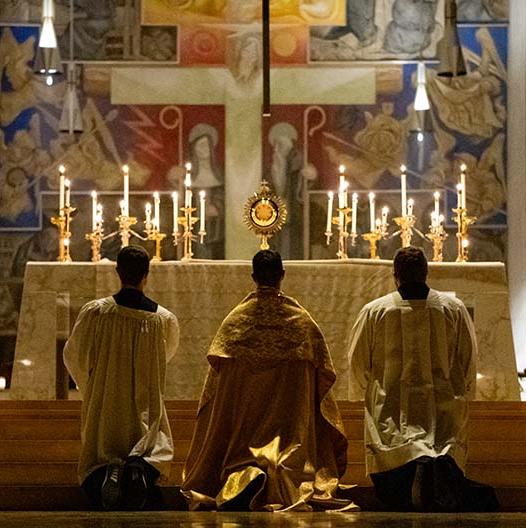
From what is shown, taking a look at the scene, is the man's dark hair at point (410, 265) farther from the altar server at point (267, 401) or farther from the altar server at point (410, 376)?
the altar server at point (267, 401)

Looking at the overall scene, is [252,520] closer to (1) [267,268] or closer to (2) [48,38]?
(1) [267,268]

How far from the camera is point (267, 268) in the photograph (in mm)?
7059

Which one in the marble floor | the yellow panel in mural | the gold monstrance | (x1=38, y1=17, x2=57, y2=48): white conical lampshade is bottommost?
the marble floor

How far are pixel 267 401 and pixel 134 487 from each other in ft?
2.69

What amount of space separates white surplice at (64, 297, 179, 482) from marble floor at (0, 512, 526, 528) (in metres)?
0.63

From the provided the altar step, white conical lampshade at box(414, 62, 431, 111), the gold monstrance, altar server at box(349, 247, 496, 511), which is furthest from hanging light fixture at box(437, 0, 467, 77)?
altar server at box(349, 247, 496, 511)

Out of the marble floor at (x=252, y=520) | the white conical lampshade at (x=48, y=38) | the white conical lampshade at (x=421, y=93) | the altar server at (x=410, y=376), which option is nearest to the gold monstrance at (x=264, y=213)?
the altar server at (x=410, y=376)

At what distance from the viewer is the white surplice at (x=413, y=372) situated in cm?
704

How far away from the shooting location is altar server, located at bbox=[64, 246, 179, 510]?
7.02 m

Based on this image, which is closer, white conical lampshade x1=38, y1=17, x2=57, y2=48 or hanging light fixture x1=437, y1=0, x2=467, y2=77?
white conical lampshade x1=38, y1=17, x2=57, y2=48

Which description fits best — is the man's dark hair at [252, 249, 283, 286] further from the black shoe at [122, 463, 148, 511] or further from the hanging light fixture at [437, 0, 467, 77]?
the hanging light fixture at [437, 0, 467, 77]

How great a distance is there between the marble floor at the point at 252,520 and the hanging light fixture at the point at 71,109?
7.78 m

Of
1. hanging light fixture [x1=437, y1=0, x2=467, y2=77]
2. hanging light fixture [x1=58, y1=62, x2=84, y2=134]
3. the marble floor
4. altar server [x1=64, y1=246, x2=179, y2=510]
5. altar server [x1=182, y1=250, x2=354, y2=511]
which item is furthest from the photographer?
hanging light fixture [x1=58, y1=62, x2=84, y2=134]

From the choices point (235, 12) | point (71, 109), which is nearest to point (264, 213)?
point (71, 109)
